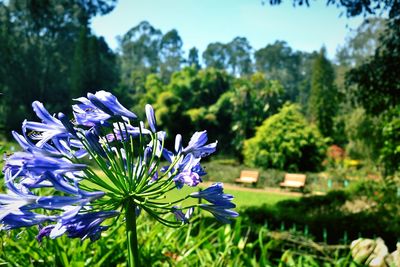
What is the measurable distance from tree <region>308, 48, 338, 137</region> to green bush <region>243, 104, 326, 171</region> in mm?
15185

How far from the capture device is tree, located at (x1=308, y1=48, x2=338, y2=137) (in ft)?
128

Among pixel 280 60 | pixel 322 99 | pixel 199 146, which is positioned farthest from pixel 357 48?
pixel 199 146

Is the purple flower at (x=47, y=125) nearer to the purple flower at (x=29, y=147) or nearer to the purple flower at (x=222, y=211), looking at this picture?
the purple flower at (x=29, y=147)

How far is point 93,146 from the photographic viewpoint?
4.15ft

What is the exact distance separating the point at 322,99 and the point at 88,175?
4118 centimetres

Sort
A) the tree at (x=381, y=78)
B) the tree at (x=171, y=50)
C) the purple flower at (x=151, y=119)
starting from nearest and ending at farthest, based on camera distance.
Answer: the purple flower at (x=151, y=119) < the tree at (x=381, y=78) < the tree at (x=171, y=50)

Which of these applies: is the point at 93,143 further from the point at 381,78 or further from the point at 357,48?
the point at 357,48

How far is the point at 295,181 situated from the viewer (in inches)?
704

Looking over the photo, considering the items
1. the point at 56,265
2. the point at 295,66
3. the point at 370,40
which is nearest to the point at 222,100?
the point at 370,40

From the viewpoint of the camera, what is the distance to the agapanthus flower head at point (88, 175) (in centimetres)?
113

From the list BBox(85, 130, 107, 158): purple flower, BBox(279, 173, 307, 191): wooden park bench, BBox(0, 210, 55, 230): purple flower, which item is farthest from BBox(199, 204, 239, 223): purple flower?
BBox(279, 173, 307, 191): wooden park bench

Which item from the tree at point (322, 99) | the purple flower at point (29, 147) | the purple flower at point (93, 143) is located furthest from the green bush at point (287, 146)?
the purple flower at point (29, 147)

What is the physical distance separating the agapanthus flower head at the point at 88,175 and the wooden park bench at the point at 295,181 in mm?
16622

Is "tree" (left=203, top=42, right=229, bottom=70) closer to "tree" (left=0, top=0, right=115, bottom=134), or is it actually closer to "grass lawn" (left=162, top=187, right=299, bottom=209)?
"tree" (left=0, top=0, right=115, bottom=134)
